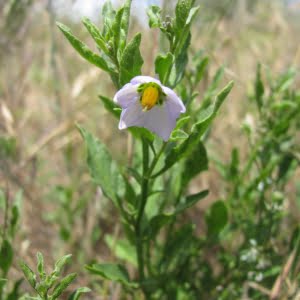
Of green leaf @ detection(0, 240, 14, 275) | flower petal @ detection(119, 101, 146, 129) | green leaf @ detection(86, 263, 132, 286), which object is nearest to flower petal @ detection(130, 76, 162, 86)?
flower petal @ detection(119, 101, 146, 129)

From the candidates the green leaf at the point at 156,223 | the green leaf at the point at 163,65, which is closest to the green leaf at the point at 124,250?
the green leaf at the point at 156,223

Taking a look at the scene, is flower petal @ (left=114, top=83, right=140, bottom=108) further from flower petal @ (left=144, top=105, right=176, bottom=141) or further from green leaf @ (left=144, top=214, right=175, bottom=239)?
green leaf @ (left=144, top=214, right=175, bottom=239)

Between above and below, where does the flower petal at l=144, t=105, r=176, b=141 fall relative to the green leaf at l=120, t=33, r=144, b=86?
below

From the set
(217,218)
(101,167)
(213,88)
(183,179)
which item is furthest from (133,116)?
(217,218)

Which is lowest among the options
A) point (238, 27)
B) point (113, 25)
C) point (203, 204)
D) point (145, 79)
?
point (203, 204)

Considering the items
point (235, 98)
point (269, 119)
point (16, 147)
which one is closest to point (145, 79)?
point (269, 119)

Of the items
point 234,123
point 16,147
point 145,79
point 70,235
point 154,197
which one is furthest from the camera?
point 234,123

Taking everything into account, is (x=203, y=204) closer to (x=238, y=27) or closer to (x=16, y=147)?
(x=16, y=147)

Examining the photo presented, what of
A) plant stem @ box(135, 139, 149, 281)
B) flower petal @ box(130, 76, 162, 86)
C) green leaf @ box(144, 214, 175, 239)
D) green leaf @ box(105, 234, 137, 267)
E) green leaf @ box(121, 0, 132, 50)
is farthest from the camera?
green leaf @ box(105, 234, 137, 267)

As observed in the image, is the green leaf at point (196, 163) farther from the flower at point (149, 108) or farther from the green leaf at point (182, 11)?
the green leaf at point (182, 11)
